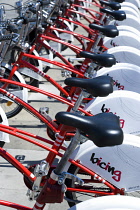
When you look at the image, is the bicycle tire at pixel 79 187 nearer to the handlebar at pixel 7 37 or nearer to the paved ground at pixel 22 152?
the paved ground at pixel 22 152

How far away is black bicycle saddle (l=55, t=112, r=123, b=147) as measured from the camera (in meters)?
2.33

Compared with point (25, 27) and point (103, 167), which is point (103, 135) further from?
point (25, 27)

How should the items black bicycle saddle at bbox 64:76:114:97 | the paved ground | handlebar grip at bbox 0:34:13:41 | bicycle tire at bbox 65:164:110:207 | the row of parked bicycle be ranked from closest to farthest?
the row of parked bicycle < black bicycle saddle at bbox 64:76:114:97 < bicycle tire at bbox 65:164:110:207 < the paved ground < handlebar grip at bbox 0:34:13:41

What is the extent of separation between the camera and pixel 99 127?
240cm

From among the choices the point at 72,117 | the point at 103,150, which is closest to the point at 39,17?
the point at 103,150

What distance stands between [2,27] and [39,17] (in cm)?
130

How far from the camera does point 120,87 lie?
525 centimetres

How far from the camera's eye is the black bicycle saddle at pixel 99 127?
91.9 inches

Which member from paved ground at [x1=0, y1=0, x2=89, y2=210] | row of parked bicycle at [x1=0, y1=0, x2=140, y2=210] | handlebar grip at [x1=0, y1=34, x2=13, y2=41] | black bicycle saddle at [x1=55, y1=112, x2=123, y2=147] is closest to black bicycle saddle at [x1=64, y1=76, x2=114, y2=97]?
row of parked bicycle at [x1=0, y1=0, x2=140, y2=210]

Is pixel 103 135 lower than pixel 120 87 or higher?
higher

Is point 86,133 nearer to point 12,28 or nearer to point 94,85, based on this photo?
point 94,85

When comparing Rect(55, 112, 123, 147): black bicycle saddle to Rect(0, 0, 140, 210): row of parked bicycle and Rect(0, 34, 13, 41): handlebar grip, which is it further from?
Rect(0, 34, 13, 41): handlebar grip

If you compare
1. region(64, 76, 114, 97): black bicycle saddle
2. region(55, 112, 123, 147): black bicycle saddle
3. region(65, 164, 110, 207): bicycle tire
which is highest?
region(55, 112, 123, 147): black bicycle saddle

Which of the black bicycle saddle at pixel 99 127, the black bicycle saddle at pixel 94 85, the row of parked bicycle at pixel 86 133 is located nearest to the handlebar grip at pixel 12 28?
the row of parked bicycle at pixel 86 133
